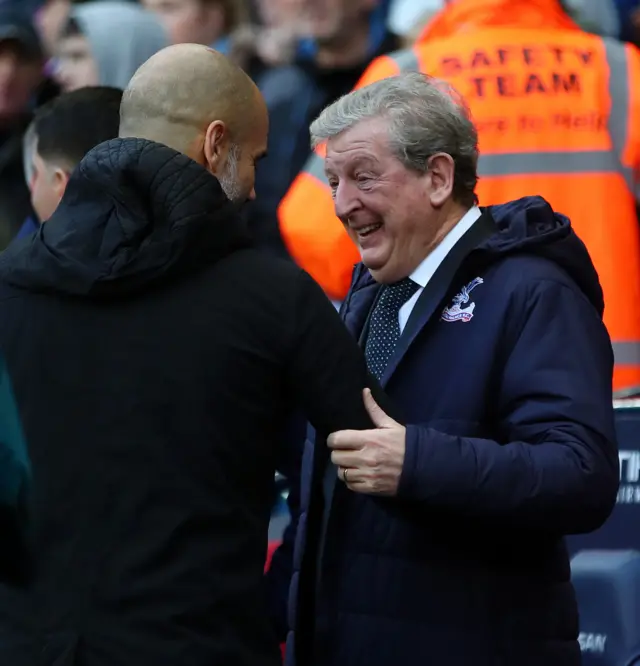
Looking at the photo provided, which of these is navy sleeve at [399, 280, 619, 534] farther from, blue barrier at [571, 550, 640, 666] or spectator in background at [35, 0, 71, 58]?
spectator in background at [35, 0, 71, 58]

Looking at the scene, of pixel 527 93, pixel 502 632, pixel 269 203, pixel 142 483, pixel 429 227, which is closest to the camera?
pixel 142 483

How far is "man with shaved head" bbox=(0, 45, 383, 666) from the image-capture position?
2.37 meters

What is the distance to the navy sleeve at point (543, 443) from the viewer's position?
100.0 inches

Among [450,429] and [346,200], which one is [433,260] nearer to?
[346,200]

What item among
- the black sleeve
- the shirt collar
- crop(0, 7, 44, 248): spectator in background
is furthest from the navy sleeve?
crop(0, 7, 44, 248): spectator in background

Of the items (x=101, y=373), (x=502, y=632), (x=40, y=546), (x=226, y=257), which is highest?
(x=226, y=257)

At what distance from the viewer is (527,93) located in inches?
174

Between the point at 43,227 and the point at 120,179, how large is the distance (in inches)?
6.9

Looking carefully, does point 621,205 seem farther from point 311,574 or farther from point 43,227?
point 43,227

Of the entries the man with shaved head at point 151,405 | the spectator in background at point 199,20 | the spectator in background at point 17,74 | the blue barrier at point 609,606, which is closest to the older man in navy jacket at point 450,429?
the man with shaved head at point 151,405

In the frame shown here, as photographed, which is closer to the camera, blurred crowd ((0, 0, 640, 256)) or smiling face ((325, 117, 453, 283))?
smiling face ((325, 117, 453, 283))

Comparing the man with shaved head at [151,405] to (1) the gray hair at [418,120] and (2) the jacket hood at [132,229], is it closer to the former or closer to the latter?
(2) the jacket hood at [132,229]

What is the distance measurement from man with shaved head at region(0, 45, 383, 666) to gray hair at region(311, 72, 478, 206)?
501 millimetres

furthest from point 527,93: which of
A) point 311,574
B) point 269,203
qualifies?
point 311,574
